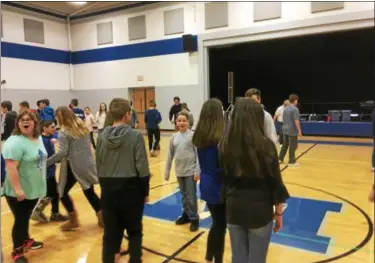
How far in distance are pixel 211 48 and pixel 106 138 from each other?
1198 cm

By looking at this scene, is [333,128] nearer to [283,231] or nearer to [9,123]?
[283,231]

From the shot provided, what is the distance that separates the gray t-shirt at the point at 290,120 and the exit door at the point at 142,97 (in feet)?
29.9

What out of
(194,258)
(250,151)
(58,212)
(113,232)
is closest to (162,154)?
(58,212)

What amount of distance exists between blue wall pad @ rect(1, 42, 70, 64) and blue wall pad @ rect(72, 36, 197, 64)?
62cm

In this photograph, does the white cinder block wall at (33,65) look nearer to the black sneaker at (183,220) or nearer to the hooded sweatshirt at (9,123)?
the hooded sweatshirt at (9,123)

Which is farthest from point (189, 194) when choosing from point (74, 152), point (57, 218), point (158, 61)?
point (158, 61)

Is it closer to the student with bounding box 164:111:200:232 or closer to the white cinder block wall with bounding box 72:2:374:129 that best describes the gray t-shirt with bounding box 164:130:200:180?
the student with bounding box 164:111:200:232

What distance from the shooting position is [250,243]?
1.99 m

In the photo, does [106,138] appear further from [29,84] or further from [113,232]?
[29,84]

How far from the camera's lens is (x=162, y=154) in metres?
9.23

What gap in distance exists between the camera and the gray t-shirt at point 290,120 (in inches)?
274

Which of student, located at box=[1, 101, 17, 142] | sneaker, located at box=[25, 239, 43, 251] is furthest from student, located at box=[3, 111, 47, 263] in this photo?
student, located at box=[1, 101, 17, 142]

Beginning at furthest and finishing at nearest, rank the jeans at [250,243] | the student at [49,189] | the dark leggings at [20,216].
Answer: the student at [49,189] < the dark leggings at [20,216] < the jeans at [250,243]

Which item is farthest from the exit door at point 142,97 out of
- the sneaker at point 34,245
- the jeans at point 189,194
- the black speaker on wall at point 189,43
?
the sneaker at point 34,245
